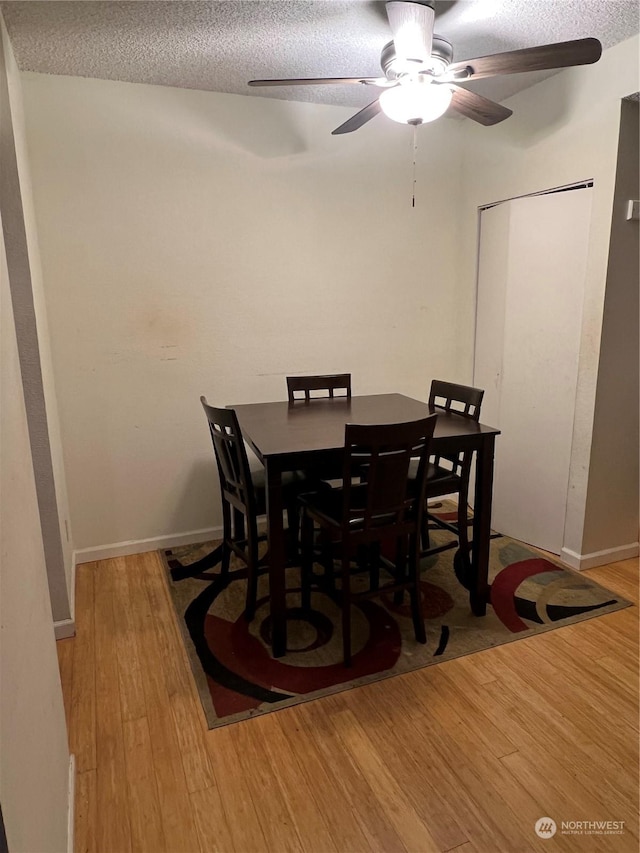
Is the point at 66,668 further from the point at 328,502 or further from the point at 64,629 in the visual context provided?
the point at 328,502

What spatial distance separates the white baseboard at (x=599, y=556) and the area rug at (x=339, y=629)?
0.26 feet

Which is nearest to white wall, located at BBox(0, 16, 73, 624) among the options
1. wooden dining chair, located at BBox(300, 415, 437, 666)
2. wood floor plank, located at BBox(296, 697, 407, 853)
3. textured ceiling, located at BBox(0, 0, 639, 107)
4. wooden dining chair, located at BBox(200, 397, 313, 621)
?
textured ceiling, located at BBox(0, 0, 639, 107)

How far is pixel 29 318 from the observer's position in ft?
6.84

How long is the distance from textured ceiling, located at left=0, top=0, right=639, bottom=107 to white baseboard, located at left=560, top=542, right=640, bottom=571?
2508mm

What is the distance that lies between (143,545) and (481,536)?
6.45 ft

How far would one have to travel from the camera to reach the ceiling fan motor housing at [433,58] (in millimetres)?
1977

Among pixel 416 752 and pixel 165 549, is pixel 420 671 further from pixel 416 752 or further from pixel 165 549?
pixel 165 549

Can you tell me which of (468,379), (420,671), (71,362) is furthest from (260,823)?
(468,379)

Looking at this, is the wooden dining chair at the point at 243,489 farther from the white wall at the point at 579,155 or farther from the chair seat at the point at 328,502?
the white wall at the point at 579,155

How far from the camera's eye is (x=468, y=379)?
3602mm

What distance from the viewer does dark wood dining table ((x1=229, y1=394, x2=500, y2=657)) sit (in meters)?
2.04

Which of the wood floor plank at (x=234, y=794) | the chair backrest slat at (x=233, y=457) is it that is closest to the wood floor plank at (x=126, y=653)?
the wood floor plank at (x=234, y=794)

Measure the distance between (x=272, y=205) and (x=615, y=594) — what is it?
2814 mm

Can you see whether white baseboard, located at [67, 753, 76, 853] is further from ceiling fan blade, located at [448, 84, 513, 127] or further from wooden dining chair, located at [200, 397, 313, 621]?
ceiling fan blade, located at [448, 84, 513, 127]
